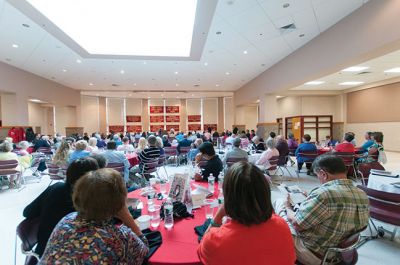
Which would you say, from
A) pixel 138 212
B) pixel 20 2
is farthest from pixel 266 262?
pixel 20 2

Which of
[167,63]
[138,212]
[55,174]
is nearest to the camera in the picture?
[138,212]

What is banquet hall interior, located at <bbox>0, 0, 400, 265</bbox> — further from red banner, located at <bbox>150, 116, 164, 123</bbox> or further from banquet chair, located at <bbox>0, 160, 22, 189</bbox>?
red banner, located at <bbox>150, 116, 164, 123</bbox>

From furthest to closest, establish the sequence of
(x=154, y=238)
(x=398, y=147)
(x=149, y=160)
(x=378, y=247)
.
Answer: (x=398, y=147) → (x=149, y=160) → (x=378, y=247) → (x=154, y=238)

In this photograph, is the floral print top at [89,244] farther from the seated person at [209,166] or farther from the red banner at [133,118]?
the red banner at [133,118]

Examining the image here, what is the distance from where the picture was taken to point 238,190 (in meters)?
1.13

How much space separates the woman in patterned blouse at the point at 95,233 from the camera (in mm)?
1074

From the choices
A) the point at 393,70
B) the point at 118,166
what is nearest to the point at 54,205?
the point at 118,166

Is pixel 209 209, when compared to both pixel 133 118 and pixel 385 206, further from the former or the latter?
pixel 133 118

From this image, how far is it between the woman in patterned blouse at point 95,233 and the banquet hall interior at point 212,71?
0.22 metres

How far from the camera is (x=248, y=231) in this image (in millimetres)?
1062

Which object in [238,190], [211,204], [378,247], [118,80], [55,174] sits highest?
[118,80]

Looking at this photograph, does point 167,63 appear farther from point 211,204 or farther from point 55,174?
point 211,204

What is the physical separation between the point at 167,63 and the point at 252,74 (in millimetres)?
5023

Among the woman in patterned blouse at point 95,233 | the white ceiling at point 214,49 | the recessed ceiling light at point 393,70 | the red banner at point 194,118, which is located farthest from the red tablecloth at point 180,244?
the red banner at point 194,118
